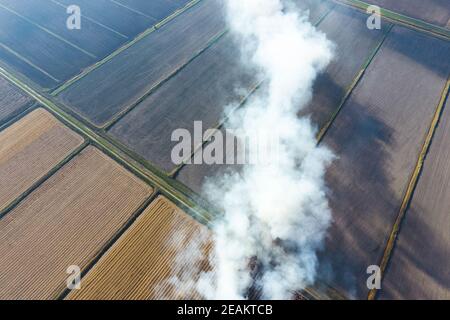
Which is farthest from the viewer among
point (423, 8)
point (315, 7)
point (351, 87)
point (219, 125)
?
point (423, 8)

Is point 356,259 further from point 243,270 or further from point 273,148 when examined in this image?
point 273,148

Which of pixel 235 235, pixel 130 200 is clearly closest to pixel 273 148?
pixel 235 235

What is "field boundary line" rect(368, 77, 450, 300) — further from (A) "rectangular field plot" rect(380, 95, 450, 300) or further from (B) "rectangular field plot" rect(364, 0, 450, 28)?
(B) "rectangular field plot" rect(364, 0, 450, 28)

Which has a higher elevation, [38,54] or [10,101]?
[38,54]

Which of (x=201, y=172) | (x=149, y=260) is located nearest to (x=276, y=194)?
(x=201, y=172)

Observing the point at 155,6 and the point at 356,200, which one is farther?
the point at 155,6

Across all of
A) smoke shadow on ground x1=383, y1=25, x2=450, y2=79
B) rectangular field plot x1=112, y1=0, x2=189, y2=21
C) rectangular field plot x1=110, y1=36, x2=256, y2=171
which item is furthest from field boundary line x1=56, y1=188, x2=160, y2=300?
smoke shadow on ground x1=383, y1=25, x2=450, y2=79

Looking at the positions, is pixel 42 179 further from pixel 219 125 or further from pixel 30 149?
pixel 219 125

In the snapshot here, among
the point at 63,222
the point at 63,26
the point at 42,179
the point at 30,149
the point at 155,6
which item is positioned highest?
the point at 155,6
